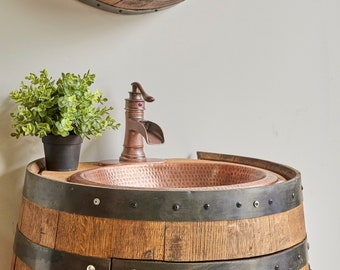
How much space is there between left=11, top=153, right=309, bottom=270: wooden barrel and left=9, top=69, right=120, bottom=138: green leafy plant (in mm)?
197

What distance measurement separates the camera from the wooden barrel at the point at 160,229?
95cm

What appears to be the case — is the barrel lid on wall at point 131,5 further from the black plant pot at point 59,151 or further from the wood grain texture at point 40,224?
the wood grain texture at point 40,224

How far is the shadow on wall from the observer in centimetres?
138

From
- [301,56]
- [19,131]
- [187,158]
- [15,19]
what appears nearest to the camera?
[19,131]

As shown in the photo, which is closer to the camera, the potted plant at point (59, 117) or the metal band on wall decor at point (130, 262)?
the metal band on wall decor at point (130, 262)

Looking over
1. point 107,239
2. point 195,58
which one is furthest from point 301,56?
point 107,239

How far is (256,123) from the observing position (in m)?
1.65

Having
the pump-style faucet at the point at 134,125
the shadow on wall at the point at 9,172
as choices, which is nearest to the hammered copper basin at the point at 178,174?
the pump-style faucet at the point at 134,125

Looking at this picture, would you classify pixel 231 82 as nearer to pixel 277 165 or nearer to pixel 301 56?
pixel 301 56

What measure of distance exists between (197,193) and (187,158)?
61 centimetres

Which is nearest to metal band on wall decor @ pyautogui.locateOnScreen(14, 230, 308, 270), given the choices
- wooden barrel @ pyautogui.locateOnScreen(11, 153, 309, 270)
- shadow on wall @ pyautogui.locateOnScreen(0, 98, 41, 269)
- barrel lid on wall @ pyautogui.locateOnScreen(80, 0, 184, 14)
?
wooden barrel @ pyautogui.locateOnScreen(11, 153, 309, 270)

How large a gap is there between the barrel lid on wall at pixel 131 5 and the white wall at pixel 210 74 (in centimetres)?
3

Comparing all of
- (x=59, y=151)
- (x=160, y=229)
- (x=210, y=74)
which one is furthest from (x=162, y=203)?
(x=210, y=74)

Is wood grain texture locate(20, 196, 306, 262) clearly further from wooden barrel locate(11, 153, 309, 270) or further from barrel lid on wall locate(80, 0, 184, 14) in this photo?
barrel lid on wall locate(80, 0, 184, 14)
